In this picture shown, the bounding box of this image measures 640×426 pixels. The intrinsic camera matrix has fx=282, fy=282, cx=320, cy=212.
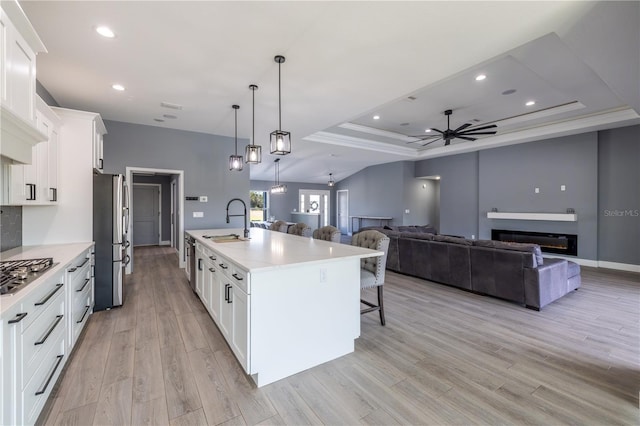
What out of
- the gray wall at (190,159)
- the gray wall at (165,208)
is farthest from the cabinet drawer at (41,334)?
the gray wall at (165,208)

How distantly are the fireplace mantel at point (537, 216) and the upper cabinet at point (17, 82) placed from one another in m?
8.46

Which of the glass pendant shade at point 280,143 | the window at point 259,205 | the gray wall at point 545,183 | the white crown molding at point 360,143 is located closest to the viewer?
the glass pendant shade at point 280,143

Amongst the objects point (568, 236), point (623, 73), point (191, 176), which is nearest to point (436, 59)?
point (623, 73)

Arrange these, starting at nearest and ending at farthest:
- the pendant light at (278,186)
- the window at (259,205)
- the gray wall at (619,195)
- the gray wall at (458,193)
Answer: the gray wall at (619,195) < the gray wall at (458,193) < the pendant light at (278,186) < the window at (259,205)

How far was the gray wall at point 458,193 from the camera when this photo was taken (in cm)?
812

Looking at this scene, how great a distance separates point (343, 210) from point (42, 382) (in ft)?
39.6

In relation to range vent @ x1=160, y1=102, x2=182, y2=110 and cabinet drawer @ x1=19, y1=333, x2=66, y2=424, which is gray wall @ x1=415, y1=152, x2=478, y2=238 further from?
cabinet drawer @ x1=19, y1=333, x2=66, y2=424

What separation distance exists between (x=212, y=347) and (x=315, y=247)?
52.4 inches

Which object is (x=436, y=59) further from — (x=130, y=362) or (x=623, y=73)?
(x=130, y=362)

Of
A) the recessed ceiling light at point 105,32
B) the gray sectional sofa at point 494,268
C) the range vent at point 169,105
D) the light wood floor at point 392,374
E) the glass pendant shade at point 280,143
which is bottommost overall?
the light wood floor at point 392,374

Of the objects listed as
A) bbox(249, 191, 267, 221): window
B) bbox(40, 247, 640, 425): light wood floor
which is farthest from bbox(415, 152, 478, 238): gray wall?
bbox(249, 191, 267, 221): window

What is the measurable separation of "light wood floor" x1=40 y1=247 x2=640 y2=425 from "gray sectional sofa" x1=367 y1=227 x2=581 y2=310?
29cm

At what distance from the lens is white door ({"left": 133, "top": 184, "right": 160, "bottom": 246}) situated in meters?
8.80

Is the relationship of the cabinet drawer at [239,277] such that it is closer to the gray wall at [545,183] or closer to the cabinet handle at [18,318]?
the cabinet handle at [18,318]
